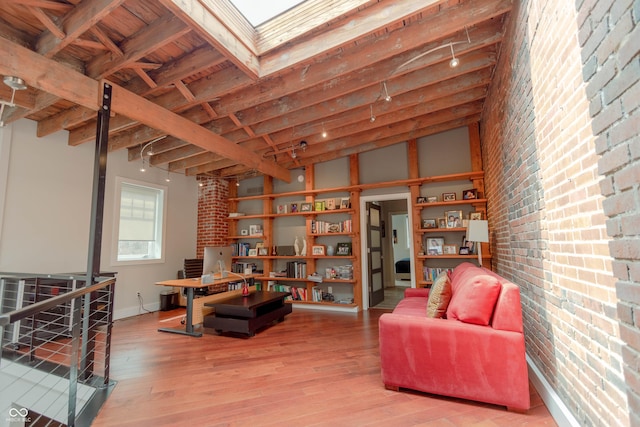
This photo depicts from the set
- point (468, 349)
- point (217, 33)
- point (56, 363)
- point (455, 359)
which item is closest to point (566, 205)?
point (468, 349)

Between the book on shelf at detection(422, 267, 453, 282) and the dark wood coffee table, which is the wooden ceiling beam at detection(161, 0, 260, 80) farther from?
the book on shelf at detection(422, 267, 453, 282)

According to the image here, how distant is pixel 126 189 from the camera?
16.6 ft

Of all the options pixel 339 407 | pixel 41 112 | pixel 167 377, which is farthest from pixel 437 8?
pixel 41 112

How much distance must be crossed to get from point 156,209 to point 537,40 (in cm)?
589

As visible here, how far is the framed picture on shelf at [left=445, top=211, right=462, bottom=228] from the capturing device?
4.73m

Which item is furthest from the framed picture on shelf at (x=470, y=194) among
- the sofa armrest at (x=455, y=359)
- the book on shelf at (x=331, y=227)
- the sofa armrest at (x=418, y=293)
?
the sofa armrest at (x=455, y=359)

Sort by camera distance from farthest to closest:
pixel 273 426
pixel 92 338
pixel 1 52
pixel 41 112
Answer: pixel 41 112 < pixel 92 338 < pixel 1 52 < pixel 273 426

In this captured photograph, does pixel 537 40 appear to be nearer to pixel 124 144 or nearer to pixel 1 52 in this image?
pixel 1 52

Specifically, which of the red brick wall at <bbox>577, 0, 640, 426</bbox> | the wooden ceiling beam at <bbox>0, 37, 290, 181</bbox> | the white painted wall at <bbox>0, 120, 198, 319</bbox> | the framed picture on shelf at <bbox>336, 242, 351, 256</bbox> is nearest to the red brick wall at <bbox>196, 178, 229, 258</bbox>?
the white painted wall at <bbox>0, 120, 198, 319</bbox>

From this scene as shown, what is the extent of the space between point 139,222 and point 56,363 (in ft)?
9.19

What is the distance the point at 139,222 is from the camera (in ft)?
17.2

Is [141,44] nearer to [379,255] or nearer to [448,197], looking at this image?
[448,197]

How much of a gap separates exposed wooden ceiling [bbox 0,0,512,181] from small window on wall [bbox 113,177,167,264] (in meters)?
1.03

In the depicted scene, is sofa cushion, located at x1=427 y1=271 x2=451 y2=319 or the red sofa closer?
the red sofa
